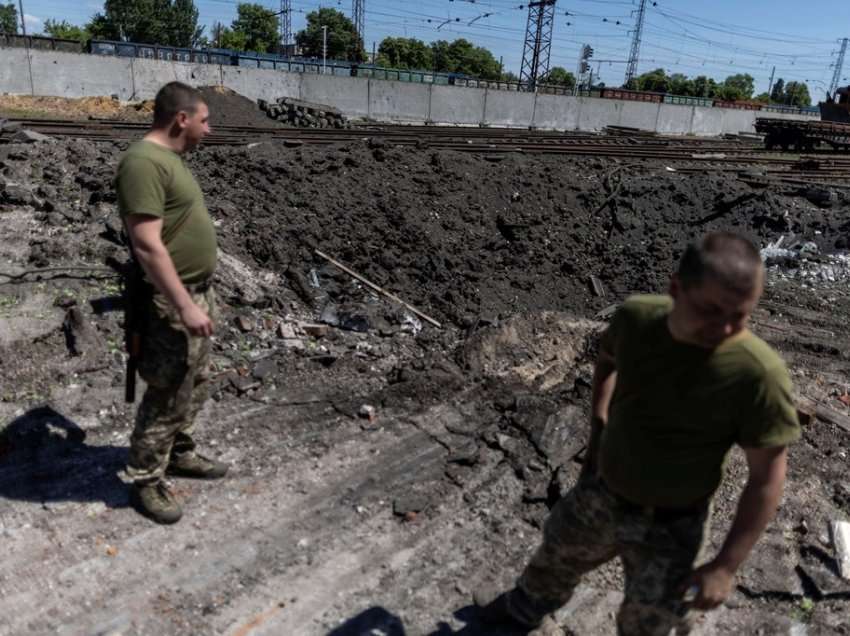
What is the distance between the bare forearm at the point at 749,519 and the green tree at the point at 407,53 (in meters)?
99.8

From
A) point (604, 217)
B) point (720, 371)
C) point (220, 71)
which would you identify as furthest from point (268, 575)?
point (220, 71)

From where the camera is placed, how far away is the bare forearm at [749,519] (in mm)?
2119

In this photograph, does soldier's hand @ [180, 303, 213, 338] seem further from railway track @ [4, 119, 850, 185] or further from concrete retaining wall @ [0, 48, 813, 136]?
concrete retaining wall @ [0, 48, 813, 136]

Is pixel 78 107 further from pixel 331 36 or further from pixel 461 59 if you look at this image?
pixel 461 59

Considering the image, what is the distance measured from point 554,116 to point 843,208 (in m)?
25.9

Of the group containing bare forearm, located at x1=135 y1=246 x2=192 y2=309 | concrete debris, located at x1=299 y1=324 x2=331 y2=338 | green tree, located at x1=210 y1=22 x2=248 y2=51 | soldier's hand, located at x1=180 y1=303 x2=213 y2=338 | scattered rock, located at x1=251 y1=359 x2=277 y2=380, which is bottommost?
scattered rock, located at x1=251 y1=359 x2=277 y2=380

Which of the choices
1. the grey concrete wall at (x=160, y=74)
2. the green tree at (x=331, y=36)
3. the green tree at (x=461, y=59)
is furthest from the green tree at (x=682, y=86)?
the grey concrete wall at (x=160, y=74)

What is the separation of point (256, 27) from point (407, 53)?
22.8 m

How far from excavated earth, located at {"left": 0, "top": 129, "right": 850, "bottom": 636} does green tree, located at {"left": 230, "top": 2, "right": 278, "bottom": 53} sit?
95.1 meters

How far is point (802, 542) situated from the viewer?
4.01m

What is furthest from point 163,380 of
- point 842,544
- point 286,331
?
point 842,544

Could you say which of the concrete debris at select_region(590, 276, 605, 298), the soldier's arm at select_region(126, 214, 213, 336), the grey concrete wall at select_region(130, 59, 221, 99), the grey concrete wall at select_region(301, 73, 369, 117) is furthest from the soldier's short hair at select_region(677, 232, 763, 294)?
the grey concrete wall at select_region(301, 73, 369, 117)

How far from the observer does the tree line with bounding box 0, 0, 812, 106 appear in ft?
266

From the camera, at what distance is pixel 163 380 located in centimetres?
351
